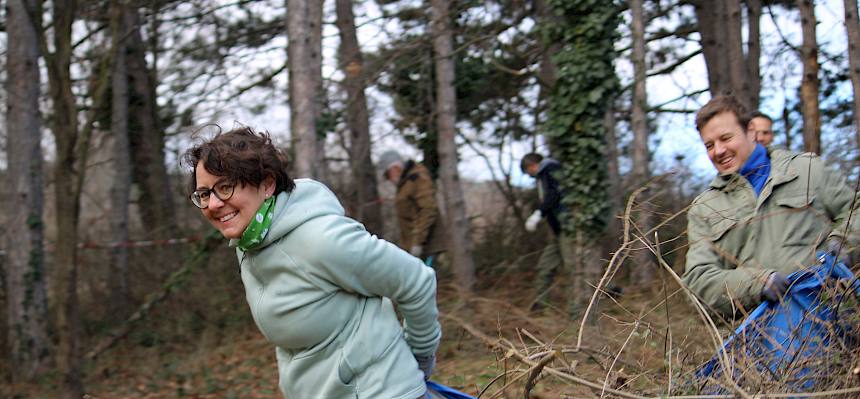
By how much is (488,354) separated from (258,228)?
179 inches

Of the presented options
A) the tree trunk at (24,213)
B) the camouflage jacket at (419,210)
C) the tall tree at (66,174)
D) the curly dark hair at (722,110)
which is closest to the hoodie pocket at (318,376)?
the curly dark hair at (722,110)

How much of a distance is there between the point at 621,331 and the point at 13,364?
8.80 metres

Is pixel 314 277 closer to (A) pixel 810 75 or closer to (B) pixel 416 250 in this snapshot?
(A) pixel 810 75

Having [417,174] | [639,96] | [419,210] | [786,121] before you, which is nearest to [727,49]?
[639,96]

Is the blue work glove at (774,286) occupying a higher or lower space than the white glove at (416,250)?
higher

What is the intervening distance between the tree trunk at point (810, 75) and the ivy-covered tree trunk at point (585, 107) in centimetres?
265

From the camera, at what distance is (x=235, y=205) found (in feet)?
8.34

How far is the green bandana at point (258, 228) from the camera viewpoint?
250 centimetres

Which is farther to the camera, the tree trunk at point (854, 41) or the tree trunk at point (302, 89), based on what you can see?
the tree trunk at point (302, 89)

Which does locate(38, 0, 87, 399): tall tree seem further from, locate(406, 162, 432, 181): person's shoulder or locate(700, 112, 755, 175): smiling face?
locate(700, 112, 755, 175): smiling face

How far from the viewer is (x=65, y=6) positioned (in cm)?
600

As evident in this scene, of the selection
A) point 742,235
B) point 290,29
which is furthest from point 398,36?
point 742,235

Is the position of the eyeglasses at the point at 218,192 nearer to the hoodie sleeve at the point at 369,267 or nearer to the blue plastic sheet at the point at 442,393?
the hoodie sleeve at the point at 369,267

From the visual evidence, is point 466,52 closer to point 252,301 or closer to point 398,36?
point 398,36
